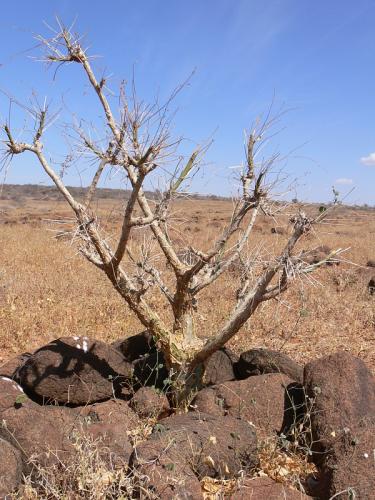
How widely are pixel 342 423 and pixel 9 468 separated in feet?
6.62

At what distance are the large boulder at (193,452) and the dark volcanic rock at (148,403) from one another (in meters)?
0.54

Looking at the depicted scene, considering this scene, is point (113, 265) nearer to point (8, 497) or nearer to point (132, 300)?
point (132, 300)

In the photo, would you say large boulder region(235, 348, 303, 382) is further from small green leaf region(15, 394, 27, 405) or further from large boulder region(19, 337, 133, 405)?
small green leaf region(15, 394, 27, 405)

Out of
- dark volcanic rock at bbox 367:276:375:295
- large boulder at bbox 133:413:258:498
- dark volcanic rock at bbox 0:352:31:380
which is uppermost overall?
dark volcanic rock at bbox 367:276:375:295

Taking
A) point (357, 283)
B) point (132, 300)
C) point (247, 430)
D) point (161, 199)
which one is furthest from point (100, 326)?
point (357, 283)

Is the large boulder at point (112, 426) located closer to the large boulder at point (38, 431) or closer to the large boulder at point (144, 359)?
the large boulder at point (38, 431)

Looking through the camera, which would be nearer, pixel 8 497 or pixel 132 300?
pixel 8 497

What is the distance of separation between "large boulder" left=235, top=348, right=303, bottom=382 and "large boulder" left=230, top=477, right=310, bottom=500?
151cm

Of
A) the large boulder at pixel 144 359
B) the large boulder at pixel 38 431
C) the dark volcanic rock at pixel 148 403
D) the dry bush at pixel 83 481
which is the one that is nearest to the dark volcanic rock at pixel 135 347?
the large boulder at pixel 144 359

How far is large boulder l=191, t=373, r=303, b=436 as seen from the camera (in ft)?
12.7

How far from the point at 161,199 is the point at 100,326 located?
279cm

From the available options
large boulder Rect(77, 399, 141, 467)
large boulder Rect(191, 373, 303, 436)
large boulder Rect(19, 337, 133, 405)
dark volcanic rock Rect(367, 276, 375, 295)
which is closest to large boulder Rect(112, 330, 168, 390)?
large boulder Rect(19, 337, 133, 405)

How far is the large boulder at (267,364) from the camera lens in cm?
452

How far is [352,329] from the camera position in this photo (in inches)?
260
